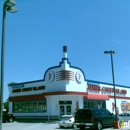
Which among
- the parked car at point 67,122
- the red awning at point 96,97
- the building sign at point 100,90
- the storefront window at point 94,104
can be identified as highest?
the building sign at point 100,90

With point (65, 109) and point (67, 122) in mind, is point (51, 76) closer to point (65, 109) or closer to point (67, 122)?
point (65, 109)

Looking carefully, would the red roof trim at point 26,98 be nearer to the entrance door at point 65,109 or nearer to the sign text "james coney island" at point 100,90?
the entrance door at point 65,109

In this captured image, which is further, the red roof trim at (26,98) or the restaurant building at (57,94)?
the red roof trim at (26,98)

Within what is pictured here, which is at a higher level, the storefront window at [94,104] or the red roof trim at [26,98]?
the red roof trim at [26,98]

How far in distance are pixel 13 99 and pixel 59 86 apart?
34.5 ft

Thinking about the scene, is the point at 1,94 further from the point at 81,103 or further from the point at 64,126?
the point at 81,103

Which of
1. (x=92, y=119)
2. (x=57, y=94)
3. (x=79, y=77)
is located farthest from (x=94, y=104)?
(x=92, y=119)

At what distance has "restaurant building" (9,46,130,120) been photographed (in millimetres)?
30867

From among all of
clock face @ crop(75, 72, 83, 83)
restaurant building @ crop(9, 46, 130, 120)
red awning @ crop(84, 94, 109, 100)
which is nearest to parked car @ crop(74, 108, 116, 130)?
restaurant building @ crop(9, 46, 130, 120)

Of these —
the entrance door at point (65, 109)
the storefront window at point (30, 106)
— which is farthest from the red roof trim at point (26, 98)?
the entrance door at point (65, 109)

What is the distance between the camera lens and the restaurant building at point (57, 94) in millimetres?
30867

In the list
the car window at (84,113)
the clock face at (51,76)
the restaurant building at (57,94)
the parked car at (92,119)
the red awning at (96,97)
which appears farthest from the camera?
the red awning at (96,97)

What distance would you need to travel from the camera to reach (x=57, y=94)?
30.2 m

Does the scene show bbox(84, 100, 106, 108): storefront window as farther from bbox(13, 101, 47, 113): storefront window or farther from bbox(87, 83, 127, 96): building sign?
bbox(13, 101, 47, 113): storefront window
